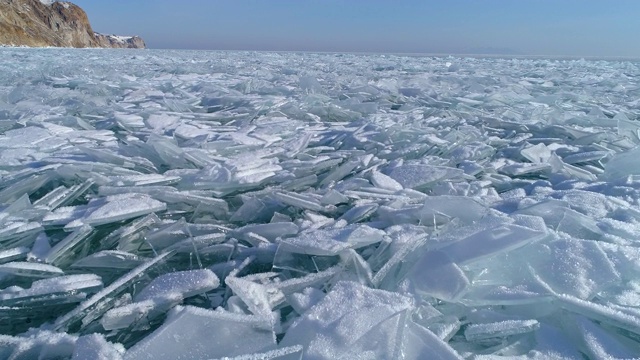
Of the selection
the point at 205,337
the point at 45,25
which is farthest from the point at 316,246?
the point at 45,25

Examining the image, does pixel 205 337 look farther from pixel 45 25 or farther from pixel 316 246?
pixel 45 25

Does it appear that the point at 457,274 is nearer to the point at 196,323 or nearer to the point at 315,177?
the point at 196,323

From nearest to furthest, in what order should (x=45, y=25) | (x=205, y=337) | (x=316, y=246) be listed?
1. (x=205, y=337)
2. (x=316, y=246)
3. (x=45, y=25)

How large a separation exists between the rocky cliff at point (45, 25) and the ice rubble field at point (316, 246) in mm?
31732

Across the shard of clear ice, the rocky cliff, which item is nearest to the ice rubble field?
the shard of clear ice

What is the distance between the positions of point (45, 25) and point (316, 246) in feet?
152

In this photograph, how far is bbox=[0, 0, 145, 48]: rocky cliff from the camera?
92.2 ft

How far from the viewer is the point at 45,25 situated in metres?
37.7

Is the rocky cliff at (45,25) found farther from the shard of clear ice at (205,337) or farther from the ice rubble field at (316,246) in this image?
the shard of clear ice at (205,337)

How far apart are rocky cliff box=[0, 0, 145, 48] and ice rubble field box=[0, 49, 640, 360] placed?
31.7 meters

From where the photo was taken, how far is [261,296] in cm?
114

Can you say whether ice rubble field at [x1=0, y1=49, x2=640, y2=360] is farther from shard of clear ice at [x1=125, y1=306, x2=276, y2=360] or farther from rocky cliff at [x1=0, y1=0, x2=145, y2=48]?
rocky cliff at [x1=0, y1=0, x2=145, y2=48]

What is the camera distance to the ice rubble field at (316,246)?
3.28 ft

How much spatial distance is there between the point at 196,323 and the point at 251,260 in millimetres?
382
